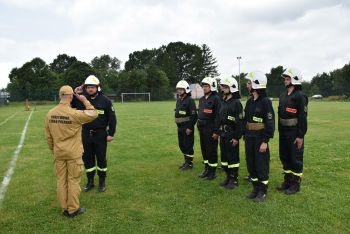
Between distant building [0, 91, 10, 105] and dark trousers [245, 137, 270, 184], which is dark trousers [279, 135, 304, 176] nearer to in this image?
dark trousers [245, 137, 270, 184]

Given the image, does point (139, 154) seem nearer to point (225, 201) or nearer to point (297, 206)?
point (225, 201)

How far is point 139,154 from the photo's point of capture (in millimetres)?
10961

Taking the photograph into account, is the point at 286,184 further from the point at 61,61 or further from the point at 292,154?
the point at 61,61

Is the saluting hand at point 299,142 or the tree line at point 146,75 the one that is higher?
the tree line at point 146,75

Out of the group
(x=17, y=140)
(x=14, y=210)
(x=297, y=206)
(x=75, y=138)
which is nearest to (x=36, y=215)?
(x=14, y=210)

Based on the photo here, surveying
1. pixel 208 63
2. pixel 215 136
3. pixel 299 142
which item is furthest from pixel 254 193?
pixel 208 63

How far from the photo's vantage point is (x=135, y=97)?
222ft

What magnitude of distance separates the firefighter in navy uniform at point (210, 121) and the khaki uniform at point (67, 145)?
2.97 meters

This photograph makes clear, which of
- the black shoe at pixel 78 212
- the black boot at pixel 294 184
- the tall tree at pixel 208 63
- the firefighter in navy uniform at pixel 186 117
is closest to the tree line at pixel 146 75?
the tall tree at pixel 208 63

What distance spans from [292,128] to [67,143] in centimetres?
406

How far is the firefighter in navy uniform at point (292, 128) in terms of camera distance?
667cm

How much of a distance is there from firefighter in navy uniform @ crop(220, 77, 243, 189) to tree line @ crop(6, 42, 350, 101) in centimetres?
3403

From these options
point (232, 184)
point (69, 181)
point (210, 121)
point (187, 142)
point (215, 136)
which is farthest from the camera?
point (187, 142)

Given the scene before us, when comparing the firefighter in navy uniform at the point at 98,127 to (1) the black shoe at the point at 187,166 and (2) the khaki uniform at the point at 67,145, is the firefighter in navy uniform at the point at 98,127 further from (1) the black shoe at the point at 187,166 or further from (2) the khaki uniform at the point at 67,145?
(1) the black shoe at the point at 187,166
